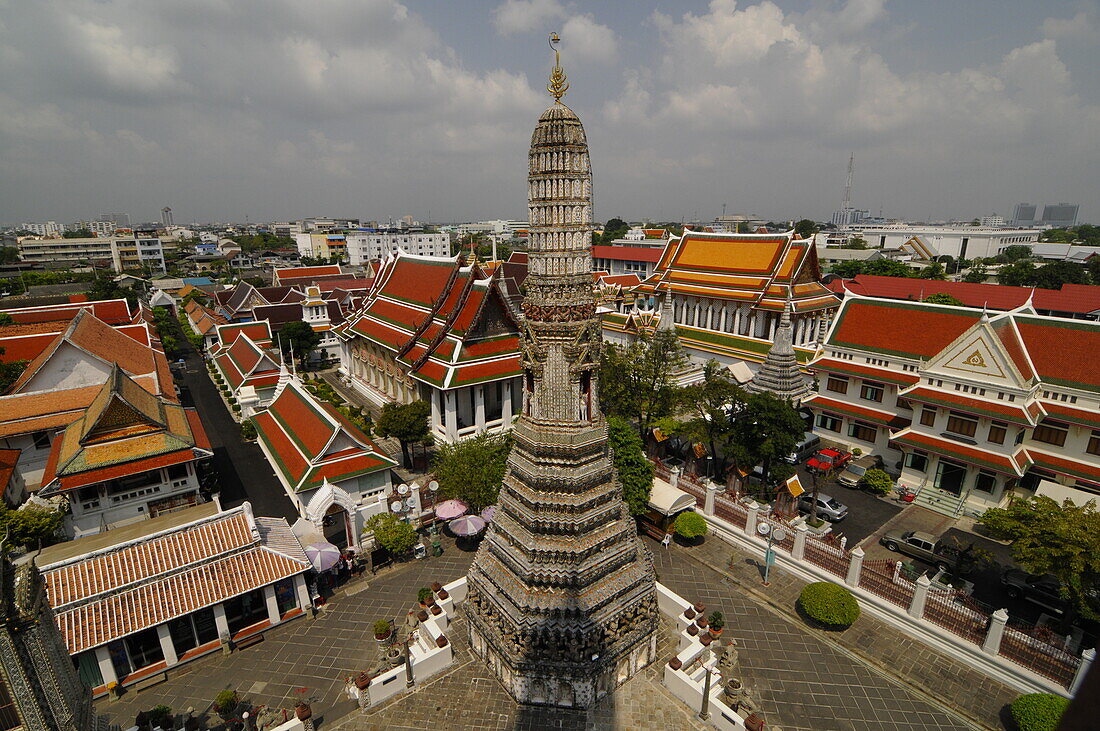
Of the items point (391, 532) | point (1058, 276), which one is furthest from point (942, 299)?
point (391, 532)

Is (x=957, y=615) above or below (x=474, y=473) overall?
below

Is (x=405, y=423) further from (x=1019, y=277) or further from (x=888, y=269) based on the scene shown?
Result: (x=1019, y=277)

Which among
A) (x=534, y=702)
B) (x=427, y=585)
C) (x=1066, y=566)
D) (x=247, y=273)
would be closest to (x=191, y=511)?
(x=427, y=585)

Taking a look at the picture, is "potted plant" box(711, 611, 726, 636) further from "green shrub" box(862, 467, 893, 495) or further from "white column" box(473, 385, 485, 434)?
"white column" box(473, 385, 485, 434)

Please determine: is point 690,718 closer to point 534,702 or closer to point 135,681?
point 534,702

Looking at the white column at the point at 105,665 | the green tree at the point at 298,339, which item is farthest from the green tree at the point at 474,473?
the green tree at the point at 298,339
